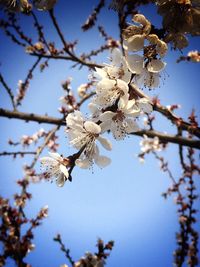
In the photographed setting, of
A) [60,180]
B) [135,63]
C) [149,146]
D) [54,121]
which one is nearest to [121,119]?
[135,63]

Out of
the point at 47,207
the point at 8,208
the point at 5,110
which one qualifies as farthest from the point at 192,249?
the point at 5,110

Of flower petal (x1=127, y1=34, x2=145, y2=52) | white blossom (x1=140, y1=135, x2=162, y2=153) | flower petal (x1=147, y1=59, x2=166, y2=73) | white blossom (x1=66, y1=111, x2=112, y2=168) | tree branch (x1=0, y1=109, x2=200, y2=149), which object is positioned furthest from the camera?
white blossom (x1=140, y1=135, x2=162, y2=153)

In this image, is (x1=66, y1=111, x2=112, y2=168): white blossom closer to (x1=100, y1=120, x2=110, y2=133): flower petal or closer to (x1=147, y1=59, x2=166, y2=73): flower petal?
(x1=100, y1=120, x2=110, y2=133): flower petal

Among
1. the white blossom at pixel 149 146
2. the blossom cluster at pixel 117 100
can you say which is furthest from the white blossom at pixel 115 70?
the white blossom at pixel 149 146

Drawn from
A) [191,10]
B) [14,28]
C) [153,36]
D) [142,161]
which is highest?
[142,161]

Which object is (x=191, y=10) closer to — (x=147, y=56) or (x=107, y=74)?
(x=147, y=56)

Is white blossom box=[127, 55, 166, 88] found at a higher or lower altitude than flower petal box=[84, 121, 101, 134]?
higher

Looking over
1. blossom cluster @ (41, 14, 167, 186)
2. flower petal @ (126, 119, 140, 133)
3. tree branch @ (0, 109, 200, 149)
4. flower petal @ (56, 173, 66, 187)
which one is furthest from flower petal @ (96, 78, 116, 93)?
tree branch @ (0, 109, 200, 149)
